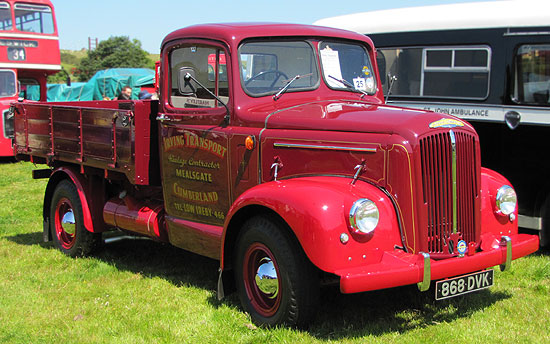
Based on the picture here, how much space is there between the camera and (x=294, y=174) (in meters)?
4.64

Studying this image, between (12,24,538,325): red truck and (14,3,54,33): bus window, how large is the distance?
10987 millimetres

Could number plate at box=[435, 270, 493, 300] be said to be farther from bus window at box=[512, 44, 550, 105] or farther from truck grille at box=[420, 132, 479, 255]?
bus window at box=[512, 44, 550, 105]

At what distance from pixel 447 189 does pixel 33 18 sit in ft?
48.4

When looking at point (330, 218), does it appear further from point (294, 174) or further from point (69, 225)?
point (69, 225)

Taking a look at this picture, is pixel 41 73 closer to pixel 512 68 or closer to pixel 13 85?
pixel 13 85

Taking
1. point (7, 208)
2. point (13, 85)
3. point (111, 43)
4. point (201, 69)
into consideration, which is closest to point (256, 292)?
point (201, 69)

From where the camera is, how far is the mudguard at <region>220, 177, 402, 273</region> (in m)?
3.89

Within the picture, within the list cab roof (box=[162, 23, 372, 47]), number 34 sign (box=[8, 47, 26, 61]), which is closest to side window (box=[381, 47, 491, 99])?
cab roof (box=[162, 23, 372, 47])

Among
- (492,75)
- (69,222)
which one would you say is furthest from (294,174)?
(492,75)

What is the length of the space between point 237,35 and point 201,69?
48 cm

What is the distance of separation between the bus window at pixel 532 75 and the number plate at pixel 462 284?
3.19 m

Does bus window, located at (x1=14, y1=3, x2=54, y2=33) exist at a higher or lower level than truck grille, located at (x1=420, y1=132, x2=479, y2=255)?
higher

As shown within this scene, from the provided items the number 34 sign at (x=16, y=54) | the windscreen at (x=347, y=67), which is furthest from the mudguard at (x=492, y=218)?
the number 34 sign at (x=16, y=54)

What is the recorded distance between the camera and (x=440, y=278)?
409cm
